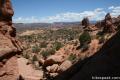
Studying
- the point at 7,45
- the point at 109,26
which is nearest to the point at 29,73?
the point at 7,45

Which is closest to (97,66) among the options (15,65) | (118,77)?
(118,77)

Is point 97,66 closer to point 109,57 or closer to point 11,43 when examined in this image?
point 109,57

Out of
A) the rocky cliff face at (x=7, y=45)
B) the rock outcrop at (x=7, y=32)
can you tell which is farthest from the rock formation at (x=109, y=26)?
the rocky cliff face at (x=7, y=45)

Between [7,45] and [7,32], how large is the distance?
5.21ft

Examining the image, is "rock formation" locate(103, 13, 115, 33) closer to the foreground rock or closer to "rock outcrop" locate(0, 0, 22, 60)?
the foreground rock

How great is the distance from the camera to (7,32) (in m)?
21.5

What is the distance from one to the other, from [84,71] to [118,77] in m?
3.11

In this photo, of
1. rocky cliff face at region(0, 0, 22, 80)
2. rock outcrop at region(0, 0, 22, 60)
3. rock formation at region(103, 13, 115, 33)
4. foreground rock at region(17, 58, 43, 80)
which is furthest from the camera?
rock formation at region(103, 13, 115, 33)

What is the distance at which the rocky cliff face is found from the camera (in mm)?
19438

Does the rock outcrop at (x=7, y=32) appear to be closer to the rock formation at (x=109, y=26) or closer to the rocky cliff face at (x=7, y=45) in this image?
the rocky cliff face at (x=7, y=45)

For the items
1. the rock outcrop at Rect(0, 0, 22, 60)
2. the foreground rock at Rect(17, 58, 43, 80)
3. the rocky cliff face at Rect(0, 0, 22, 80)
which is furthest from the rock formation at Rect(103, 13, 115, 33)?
the rocky cliff face at Rect(0, 0, 22, 80)

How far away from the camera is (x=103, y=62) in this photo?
45.4 ft

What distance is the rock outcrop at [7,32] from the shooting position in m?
20.0

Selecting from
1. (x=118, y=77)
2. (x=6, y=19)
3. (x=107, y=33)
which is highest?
(x=6, y=19)
